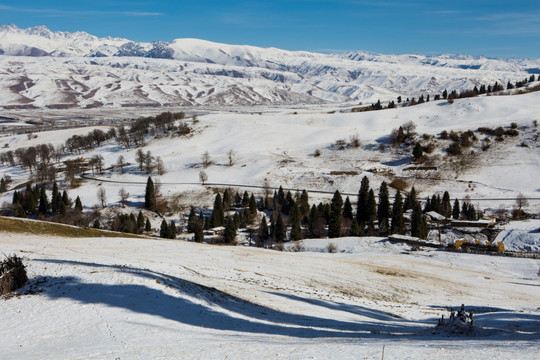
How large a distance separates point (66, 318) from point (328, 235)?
64.6 meters

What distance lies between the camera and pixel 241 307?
952 inches

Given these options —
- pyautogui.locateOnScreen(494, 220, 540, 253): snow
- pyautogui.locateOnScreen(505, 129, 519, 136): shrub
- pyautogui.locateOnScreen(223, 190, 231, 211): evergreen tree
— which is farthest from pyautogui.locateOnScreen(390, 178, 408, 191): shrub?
pyautogui.locateOnScreen(223, 190, 231, 211): evergreen tree

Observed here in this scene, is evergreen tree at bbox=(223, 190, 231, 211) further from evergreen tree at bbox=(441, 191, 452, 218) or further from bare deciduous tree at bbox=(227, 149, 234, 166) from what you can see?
evergreen tree at bbox=(441, 191, 452, 218)

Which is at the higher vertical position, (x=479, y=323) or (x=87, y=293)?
(x=87, y=293)

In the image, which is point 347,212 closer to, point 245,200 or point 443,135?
point 245,200

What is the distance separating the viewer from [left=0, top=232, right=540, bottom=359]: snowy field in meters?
15.3

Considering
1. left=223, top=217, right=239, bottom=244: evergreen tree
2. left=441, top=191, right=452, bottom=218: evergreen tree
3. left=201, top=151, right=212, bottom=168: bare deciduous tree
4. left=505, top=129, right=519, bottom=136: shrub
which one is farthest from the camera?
left=201, top=151, right=212, bottom=168: bare deciduous tree

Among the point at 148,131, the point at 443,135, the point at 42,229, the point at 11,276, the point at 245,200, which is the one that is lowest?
the point at 245,200

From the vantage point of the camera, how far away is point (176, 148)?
536 ft

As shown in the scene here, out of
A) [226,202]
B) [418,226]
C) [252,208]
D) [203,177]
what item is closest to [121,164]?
[203,177]

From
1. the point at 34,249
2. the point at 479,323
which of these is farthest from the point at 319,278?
the point at 34,249

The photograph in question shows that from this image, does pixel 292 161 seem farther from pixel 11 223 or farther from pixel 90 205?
pixel 11 223

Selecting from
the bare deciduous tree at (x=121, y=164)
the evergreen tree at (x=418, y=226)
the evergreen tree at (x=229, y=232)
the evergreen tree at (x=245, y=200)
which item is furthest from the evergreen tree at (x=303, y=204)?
the bare deciduous tree at (x=121, y=164)

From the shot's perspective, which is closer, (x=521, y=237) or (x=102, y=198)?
(x=521, y=237)
